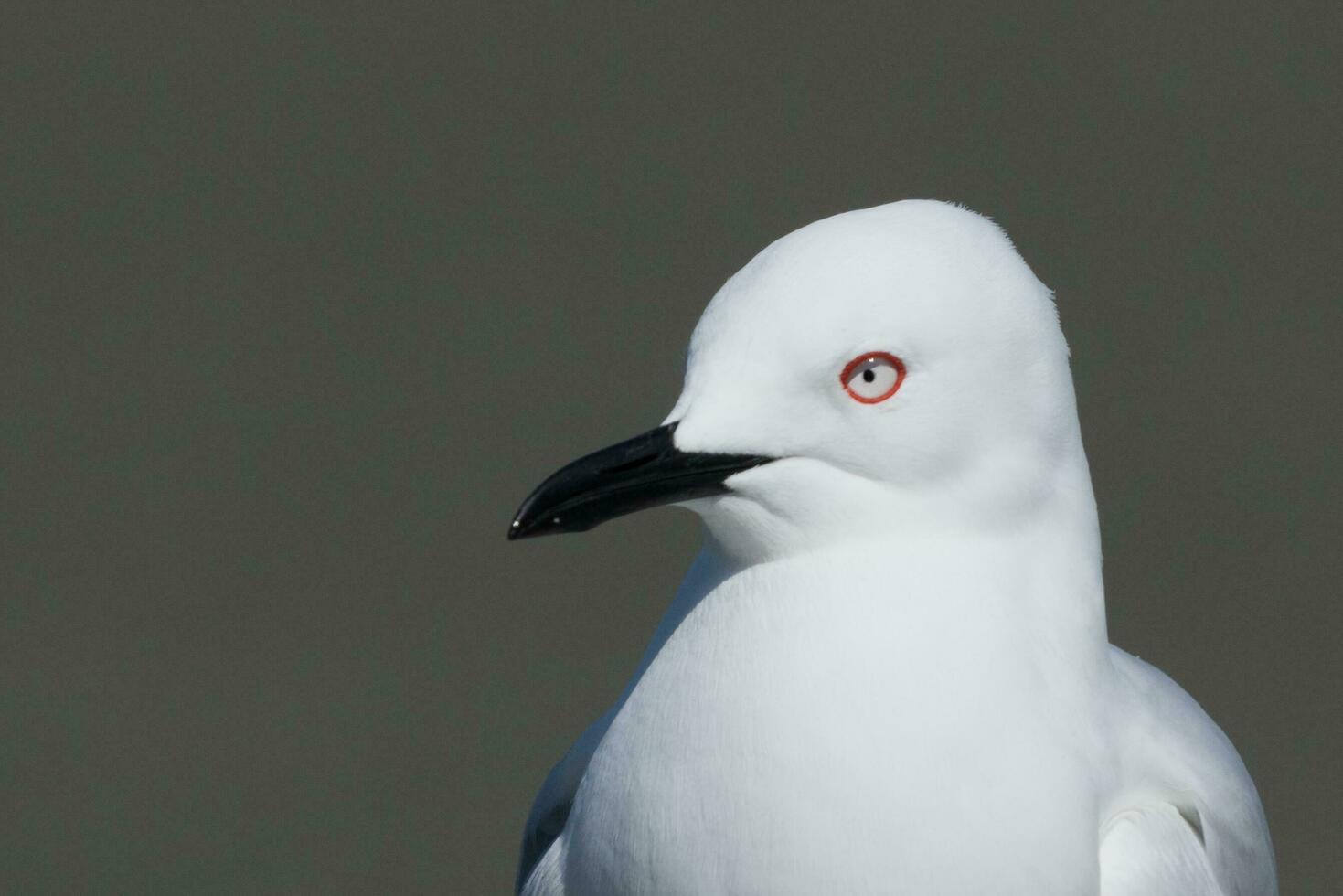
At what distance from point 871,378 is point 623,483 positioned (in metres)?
0.59

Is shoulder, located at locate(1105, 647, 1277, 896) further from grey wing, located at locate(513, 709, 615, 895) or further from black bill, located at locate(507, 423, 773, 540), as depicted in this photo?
grey wing, located at locate(513, 709, 615, 895)

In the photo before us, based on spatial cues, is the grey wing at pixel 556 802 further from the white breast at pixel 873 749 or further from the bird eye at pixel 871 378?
the bird eye at pixel 871 378

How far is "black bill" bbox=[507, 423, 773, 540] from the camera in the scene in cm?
451

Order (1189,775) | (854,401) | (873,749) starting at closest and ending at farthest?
(854,401), (873,749), (1189,775)

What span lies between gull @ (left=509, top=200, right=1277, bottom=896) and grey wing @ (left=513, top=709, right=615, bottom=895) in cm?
77

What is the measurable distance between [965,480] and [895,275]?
1.65 feet

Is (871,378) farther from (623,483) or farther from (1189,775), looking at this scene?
(1189,775)

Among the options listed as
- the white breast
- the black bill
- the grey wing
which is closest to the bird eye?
the black bill

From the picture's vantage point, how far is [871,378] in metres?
4.48

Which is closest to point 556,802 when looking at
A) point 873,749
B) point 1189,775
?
point 873,749

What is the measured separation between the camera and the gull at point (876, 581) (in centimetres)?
449

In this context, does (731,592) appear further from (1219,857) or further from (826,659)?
(1219,857)

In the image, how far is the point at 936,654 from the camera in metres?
4.65

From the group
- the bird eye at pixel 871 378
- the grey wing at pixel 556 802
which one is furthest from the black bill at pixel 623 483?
the grey wing at pixel 556 802
